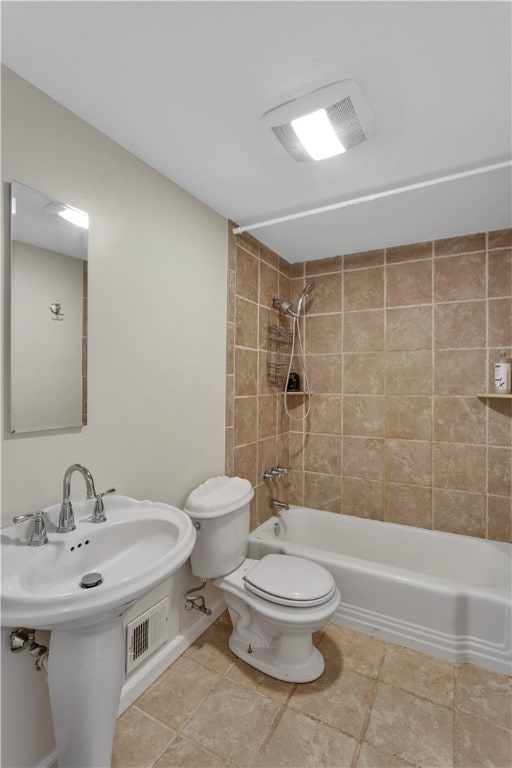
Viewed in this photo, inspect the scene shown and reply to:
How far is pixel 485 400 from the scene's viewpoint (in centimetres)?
234

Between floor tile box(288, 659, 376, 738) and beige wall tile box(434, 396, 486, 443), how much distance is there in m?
1.49

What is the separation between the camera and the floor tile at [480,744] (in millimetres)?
1316

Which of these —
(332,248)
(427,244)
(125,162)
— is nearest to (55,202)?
(125,162)

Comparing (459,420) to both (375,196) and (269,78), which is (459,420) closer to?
(375,196)

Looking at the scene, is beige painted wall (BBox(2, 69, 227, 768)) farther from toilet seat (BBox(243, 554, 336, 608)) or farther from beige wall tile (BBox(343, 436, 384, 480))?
beige wall tile (BBox(343, 436, 384, 480))

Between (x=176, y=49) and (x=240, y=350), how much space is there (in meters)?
1.47

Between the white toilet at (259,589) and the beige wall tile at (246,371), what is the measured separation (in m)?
0.64

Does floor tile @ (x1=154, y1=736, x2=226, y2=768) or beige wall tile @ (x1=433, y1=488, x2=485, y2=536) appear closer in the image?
floor tile @ (x1=154, y1=736, x2=226, y2=768)

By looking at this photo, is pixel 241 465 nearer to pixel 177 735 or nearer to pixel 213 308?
pixel 213 308

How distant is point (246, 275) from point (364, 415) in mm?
1319

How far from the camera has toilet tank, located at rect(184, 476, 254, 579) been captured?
1780 mm

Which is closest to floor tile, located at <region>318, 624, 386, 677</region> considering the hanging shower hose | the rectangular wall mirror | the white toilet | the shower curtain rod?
the white toilet

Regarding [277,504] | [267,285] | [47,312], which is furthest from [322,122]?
[277,504]

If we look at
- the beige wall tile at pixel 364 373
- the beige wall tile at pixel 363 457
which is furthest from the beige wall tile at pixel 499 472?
the beige wall tile at pixel 364 373
